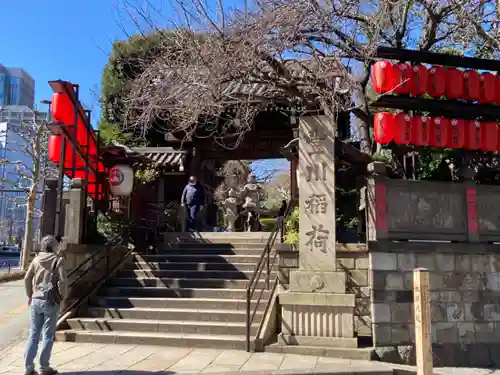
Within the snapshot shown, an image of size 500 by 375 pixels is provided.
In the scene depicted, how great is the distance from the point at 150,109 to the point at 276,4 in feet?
11.6

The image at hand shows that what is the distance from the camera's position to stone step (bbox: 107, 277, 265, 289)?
9.77 metres

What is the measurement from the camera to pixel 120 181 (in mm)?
12508

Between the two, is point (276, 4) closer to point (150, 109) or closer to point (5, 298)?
point (150, 109)

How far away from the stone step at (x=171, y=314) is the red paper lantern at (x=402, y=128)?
4276mm

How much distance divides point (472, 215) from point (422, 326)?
423cm

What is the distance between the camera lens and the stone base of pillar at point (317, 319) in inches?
298

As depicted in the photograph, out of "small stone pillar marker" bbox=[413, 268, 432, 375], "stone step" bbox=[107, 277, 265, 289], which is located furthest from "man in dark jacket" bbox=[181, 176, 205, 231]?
"small stone pillar marker" bbox=[413, 268, 432, 375]

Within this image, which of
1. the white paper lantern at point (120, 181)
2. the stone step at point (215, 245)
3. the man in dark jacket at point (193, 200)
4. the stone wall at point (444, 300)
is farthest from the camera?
the man in dark jacket at point (193, 200)

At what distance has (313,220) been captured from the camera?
8.08 metres

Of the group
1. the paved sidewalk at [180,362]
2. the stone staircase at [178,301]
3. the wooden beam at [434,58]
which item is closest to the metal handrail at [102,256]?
the stone staircase at [178,301]

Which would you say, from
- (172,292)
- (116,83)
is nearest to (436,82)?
(172,292)

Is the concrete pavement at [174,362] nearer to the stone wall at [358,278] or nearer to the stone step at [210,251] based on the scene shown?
the stone wall at [358,278]

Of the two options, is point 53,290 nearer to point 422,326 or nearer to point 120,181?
point 422,326

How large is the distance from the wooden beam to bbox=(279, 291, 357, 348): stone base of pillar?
4.80 metres
